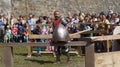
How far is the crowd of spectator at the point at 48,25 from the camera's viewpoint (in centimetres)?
1700

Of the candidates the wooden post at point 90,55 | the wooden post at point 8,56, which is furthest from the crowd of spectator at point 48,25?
the wooden post at point 90,55

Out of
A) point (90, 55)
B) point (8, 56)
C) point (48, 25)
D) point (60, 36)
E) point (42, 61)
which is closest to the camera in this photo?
point (90, 55)

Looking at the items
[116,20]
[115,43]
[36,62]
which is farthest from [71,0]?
[115,43]

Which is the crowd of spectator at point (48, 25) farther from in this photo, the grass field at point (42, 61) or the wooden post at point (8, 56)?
the wooden post at point (8, 56)

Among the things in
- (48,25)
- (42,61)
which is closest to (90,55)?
(42,61)

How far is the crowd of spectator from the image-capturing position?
1700 cm

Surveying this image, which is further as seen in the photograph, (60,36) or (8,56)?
(60,36)

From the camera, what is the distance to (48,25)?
54.2 ft

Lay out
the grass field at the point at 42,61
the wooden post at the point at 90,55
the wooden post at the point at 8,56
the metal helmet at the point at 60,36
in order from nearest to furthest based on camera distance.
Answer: the wooden post at the point at 90,55
the metal helmet at the point at 60,36
the wooden post at the point at 8,56
the grass field at the point at 42,61

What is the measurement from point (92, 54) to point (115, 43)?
1.98m

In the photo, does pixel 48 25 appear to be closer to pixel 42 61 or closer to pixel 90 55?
pixel 42 61

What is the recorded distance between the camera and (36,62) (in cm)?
1470

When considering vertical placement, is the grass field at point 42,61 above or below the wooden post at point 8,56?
below

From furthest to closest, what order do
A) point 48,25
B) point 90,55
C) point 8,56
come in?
point 48,25
point 8,56
point 90,55
